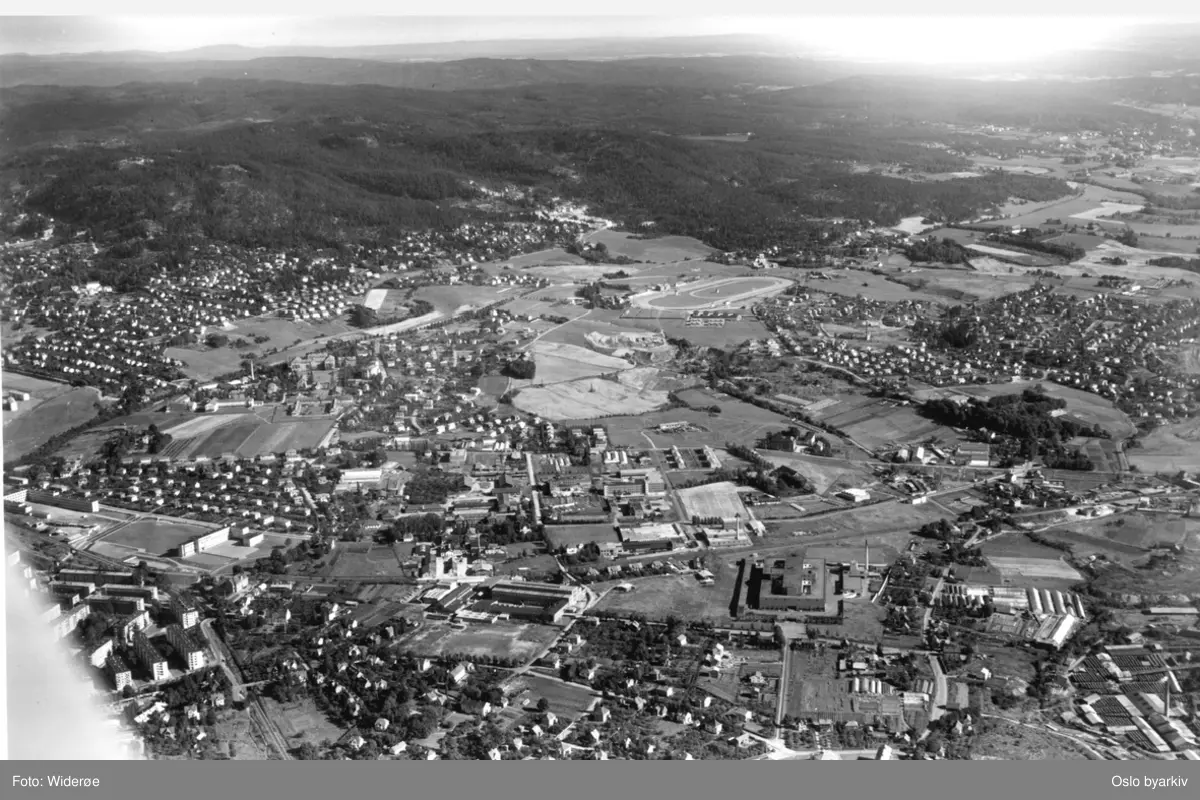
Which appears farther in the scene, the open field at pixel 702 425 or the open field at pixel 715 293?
the open field at pixel 715 293

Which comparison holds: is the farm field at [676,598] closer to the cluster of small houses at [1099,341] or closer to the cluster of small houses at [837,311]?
the cluster of small houses at [1099,341]

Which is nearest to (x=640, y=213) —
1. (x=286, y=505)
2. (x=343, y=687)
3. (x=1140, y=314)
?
(x=1140, y=314)

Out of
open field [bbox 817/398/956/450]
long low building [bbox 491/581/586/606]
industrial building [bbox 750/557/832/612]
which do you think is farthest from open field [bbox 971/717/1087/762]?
open field [bbox 817/398/956/450]

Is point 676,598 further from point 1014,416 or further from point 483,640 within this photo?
point 1014,416

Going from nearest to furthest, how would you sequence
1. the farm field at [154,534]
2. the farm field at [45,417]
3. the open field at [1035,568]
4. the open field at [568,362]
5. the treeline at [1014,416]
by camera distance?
the open field at [1035,568] < the farm field at [154,534] < the farm field at [45,417] < the treeline at [1014,416] < the open field at [568,362]

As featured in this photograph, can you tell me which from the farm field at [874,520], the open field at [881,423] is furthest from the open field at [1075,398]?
the farm field at [874,520]

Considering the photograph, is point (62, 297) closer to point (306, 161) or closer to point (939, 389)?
point (306, 161)

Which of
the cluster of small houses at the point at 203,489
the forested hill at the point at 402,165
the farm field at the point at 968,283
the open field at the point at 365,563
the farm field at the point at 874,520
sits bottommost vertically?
the farm field at the point at 968,283

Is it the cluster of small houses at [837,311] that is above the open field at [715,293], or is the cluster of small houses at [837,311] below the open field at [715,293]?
above
